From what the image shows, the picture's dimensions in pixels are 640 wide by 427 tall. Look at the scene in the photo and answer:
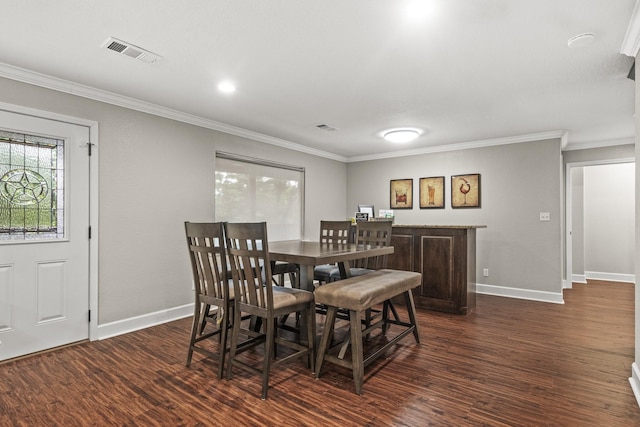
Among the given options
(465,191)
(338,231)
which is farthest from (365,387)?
(465,191)

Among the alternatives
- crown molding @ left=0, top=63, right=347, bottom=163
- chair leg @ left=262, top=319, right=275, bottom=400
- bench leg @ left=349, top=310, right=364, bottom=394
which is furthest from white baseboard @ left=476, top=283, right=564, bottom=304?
chair leg @ left=262, top=319, right=275, bottom=400

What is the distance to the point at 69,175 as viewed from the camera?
3115 millimetres

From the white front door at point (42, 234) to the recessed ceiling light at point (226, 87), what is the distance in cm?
132

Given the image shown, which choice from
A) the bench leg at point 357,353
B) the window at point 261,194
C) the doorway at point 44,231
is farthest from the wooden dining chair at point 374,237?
the doorway at point 44,231

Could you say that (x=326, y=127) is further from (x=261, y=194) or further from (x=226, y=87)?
(x=226, y=87)

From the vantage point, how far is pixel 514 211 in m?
5.09

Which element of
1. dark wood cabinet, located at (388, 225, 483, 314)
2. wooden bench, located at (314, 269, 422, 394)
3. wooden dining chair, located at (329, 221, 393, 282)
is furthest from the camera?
dark wood cabinet, located at (388, 225, 483, 314)

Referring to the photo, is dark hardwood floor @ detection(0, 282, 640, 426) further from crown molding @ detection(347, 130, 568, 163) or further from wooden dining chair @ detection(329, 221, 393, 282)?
crown molding @ detection(347, 130, 568, 163)

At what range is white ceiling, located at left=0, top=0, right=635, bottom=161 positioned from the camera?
203cm

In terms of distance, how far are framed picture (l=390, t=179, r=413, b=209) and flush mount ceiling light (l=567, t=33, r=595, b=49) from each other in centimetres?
377

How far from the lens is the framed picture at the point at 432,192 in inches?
227

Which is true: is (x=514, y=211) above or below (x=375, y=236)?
above

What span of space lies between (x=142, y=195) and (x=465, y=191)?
15.1ft

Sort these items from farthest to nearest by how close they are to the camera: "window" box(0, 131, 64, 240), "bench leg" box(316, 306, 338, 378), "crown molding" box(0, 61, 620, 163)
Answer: "crown molding" box(0, 61, 620, 163) < "window" box(0, 131, 64, 240) < "bench leg" box(316, 306, 338, 378)
